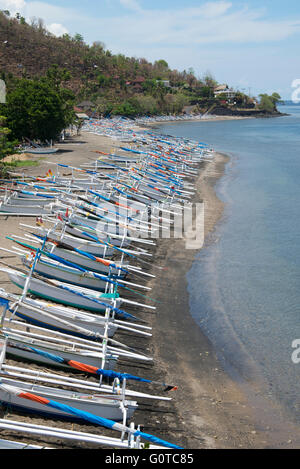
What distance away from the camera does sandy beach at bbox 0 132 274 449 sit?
38.1 ft

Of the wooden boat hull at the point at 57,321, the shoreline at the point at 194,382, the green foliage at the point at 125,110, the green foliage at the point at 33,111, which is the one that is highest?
the green foliage at the point at 125,110

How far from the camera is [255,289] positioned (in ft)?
69.8

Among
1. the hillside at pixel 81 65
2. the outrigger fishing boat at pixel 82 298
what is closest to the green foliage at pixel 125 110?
the hillside at pixel 81 65

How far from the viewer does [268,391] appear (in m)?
14.0

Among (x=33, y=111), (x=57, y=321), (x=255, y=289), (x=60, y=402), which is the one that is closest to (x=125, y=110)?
(x=33, y=111)

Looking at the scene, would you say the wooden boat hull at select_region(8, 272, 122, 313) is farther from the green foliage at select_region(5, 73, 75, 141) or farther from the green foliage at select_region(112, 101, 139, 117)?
the green foliage at select_region(112, 101, 139, 117)

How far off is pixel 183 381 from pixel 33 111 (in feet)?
125

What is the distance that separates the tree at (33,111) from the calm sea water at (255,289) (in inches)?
785

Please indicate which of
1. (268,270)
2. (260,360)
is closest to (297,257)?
(268,270)

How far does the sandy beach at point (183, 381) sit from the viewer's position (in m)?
11.6

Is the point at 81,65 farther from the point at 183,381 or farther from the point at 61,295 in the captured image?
the point at 183,381

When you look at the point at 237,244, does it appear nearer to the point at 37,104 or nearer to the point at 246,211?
the point at 246,211

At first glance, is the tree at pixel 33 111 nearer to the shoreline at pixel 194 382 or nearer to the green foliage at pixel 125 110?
the shoreline at pixel 194 382

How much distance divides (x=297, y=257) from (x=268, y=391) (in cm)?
1297
